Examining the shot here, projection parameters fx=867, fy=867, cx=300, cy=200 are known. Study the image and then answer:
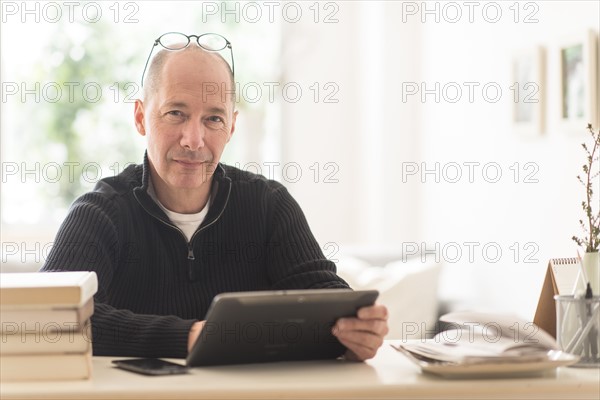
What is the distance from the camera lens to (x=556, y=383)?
1.45 metres

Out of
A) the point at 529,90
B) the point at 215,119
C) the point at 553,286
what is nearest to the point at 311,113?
the point at 529,90

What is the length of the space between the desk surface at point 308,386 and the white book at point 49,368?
0.06 feet

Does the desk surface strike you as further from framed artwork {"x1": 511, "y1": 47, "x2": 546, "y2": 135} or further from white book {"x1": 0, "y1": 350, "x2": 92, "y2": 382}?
framed artwork {"x1": 511, "y1": 47, "x2": 546, "y2": 135}

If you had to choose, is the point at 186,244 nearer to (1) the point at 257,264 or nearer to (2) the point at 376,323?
(1) the point at 257,264

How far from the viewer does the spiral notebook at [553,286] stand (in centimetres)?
174

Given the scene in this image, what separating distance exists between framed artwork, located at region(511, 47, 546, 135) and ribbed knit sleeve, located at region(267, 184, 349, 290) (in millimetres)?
1238

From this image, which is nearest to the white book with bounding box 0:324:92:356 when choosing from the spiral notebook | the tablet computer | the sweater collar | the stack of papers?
the tablet computer

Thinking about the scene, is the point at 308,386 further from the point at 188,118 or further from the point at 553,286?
the point at 188,118

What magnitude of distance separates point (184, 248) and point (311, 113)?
307 centimetres

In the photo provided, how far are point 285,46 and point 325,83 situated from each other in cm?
33

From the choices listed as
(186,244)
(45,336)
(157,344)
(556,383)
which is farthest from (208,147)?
(556,383)

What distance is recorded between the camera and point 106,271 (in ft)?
6.59

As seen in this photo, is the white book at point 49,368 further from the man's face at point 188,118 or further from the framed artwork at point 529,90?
the framed artwork at point 529,90

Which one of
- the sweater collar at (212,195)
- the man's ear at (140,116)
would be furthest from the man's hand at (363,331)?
the man's ear at (140,116)
